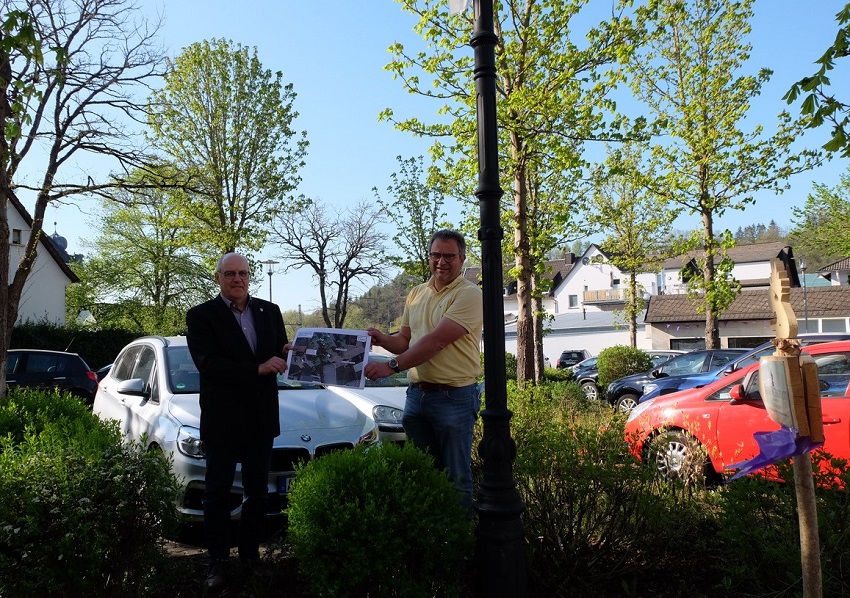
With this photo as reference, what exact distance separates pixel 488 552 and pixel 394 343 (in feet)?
4.93

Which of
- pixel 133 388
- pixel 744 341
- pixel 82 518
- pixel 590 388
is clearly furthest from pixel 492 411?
pixel 744 341

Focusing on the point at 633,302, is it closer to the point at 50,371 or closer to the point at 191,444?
the point at 50,371

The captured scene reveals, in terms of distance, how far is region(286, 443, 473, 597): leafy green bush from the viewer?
10.5 ft

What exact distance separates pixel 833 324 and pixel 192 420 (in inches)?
1767

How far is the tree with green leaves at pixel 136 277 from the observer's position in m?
39.8

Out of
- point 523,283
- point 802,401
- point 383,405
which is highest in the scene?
point 523,283

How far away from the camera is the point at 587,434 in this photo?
458 cm

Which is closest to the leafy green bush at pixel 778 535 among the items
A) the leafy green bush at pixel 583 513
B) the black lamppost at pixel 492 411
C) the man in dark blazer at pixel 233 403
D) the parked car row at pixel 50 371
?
the leafy green bush at pixel 583 513

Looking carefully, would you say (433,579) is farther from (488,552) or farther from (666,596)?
(666,596)

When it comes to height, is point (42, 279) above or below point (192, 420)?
above

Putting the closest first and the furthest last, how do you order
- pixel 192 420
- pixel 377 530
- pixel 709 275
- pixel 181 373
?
1. pixel 377 530
2. pixel 192 420
3. pixel 181 373
4. pixel 709 275

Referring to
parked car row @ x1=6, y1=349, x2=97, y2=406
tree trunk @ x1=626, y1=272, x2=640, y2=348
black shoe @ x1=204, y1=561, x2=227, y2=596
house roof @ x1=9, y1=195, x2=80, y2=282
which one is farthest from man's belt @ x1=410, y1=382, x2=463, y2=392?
house roof @ x1=9, y1=195, x2=80, y2=282

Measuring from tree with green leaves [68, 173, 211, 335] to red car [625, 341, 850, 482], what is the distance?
35238 mm

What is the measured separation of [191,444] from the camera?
526 centimetres
